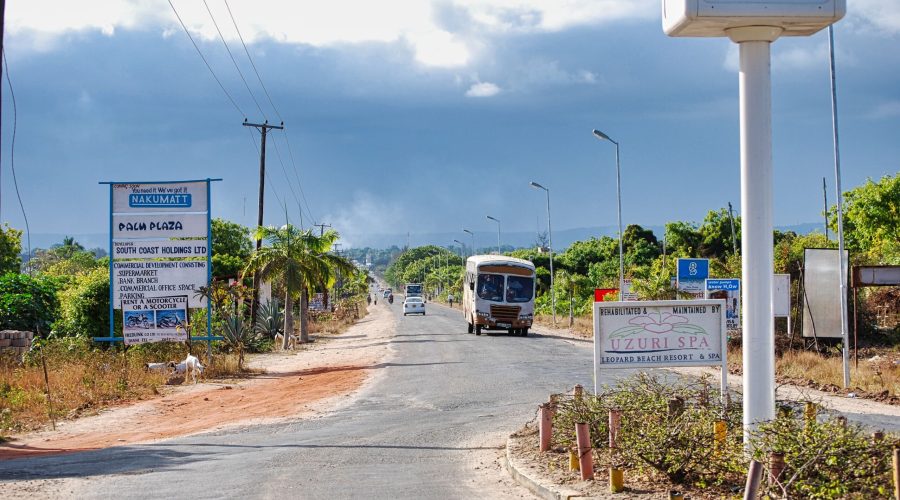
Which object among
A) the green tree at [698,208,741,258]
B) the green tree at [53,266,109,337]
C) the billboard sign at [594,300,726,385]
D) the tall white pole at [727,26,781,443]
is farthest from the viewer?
the green tree at [698,208,741,258]

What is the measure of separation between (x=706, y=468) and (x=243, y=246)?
Result: 62.6m

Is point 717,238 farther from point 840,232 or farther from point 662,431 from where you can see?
point 662,431

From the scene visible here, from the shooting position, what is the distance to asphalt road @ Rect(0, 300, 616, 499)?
9375mm

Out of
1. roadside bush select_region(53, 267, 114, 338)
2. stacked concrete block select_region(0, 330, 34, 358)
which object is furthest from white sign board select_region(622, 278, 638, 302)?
stacked concrete block select_region(0, 330, 34, 358)

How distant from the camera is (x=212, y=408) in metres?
17.4

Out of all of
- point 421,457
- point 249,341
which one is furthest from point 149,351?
point 421,457

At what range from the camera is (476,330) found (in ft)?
136

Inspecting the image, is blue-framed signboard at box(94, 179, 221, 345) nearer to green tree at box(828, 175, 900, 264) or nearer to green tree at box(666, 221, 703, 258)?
green tree at box(828, 175, 900, 264)

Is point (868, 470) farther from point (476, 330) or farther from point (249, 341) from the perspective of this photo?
point (476, 330)

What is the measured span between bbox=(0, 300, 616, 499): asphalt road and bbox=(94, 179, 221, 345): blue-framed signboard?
772 centimetres

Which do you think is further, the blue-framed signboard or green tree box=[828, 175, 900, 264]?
green tree box=[828, 175, 900, 264]

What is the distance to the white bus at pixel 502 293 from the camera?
128 ft

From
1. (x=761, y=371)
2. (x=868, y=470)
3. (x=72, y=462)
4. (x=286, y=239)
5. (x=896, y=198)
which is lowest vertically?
(x=72, y=462)

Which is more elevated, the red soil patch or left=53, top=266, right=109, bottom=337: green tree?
left=53, top=266, right=109, bottom=337: green tree
